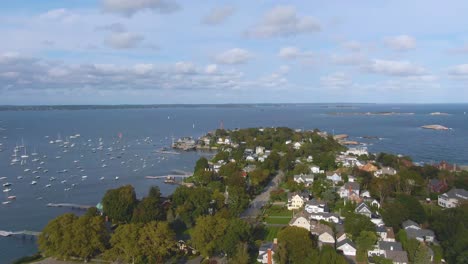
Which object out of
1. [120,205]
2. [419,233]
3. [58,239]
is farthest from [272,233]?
[58,239]

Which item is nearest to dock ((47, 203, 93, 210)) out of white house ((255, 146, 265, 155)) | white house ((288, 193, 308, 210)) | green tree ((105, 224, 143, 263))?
green tree ((105, 224, 143, 263))

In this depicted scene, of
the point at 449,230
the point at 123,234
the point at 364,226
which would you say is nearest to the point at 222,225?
the point at 123,234

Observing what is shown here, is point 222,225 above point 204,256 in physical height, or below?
above

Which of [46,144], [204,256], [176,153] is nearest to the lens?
[204,256]

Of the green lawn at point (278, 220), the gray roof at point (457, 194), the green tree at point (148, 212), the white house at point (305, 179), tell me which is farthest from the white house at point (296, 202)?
the gray roof at point (457, 194)

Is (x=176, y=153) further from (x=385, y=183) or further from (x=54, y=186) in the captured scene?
(x=385, y=183)

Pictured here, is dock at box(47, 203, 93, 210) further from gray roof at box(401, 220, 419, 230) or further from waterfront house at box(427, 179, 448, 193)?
waterfront house at box(427, 179, 448, 193)
